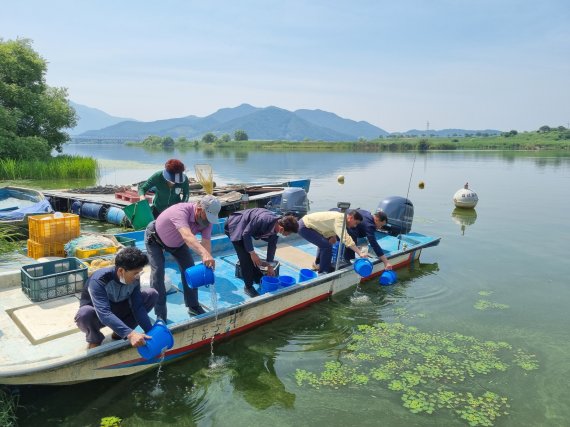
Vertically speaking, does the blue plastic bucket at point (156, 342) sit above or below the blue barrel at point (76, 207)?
above

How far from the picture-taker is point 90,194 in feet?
55.1

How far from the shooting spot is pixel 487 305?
8328mm

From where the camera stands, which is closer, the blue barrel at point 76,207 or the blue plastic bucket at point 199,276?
the blue plastic bucket at point 199,276

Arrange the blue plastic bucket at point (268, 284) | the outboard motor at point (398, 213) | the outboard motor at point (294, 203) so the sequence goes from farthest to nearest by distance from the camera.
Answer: the outboard motor at point (294, 203), the outboard motor at point (398, 213), the blue plastic bucket at point (268, 284)

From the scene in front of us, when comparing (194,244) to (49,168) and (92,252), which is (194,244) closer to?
(92,252)

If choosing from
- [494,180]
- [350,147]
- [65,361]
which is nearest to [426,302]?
[65,361]

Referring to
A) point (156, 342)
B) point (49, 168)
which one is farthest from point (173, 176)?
point (49, 168)

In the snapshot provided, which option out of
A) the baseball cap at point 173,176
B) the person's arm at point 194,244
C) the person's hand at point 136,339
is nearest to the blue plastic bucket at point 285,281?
the person's arm at point 194,244

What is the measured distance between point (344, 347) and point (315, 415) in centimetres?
173

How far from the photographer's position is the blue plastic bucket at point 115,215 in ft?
45.0

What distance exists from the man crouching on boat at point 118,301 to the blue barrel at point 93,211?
36.3 feet

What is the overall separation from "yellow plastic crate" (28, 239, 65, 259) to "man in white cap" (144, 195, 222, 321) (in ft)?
12.6

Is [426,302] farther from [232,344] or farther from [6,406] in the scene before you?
[6,406]

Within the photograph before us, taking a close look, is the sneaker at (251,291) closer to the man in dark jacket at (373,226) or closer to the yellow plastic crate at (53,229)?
the man in dark jacket at (373,226)
